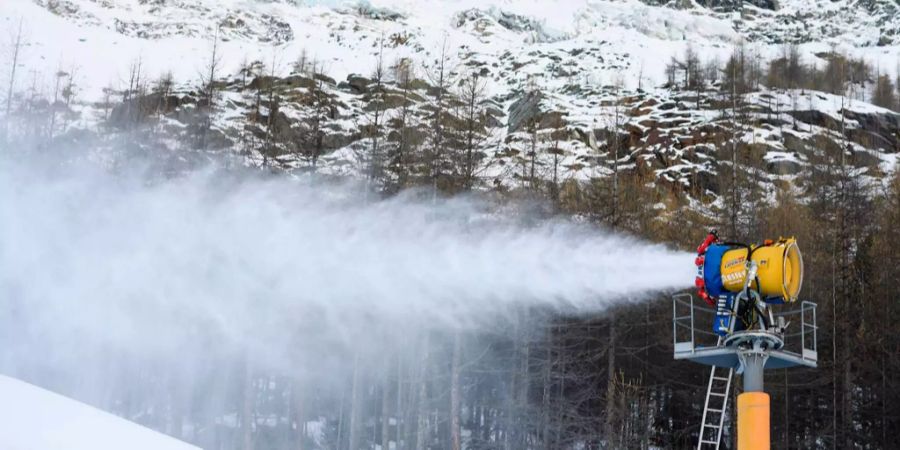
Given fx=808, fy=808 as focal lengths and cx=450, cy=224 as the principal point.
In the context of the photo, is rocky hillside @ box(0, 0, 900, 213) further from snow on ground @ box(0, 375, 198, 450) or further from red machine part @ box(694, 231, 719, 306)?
snow on ground @ box(0, 375, 198, 450)

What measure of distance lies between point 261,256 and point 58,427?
2189 cm

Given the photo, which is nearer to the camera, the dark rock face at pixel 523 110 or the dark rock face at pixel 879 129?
the dark rock face at pixel 879 129

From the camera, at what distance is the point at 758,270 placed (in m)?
13.2

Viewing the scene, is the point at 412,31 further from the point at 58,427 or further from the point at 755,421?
the point at 58,427

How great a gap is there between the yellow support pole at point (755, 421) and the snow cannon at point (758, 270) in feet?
5.64

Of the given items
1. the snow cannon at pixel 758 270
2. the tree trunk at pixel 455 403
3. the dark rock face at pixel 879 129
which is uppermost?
the dark rock face at pixel 879 129

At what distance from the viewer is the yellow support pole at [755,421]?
12.7 metres

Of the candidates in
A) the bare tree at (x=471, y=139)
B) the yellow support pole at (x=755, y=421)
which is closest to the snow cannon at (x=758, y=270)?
the yellow support pole at (x=755, y=421)

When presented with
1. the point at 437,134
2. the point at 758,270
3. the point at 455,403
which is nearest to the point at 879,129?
the point at 437,134

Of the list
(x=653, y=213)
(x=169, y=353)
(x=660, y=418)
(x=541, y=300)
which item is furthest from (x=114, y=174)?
(x=660, y=418)

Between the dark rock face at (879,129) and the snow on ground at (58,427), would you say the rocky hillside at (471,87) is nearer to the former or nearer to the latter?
the dark rock face at (879,129)

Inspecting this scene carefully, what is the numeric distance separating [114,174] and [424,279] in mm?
13114

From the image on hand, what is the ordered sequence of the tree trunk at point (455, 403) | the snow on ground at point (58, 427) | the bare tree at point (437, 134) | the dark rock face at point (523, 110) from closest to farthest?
the snow on ground at point (58, 427) → the tree trunk at point (455, 403) → the bare tree at point (437, 134) → the dark rock face at point (523, 110)

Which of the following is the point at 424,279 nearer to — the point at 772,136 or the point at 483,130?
the point at 483,130
